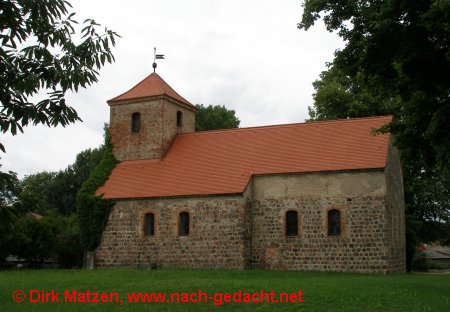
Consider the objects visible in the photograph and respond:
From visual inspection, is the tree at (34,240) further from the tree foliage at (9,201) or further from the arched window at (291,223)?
the tree foliage at (9,201)

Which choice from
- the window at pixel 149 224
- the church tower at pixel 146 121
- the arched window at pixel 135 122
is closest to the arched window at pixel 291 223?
the window at pixel 149 224

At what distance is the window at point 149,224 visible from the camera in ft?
93.7

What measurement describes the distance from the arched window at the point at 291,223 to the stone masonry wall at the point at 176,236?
2.20 metres

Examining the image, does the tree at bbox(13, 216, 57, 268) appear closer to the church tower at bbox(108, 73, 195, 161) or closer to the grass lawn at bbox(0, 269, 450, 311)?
the church tower at bbox(108, 73, 195, 161)

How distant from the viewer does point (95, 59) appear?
18.1 ft

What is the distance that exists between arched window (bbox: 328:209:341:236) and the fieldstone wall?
11065 mm

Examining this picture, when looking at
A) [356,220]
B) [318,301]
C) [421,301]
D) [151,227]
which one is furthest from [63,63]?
[151,227]

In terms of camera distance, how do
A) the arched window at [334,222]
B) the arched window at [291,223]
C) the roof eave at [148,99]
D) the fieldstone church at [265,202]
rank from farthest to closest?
the roof eave at [148,99], the arched window at [291,223], the arched window at [334,222], the fieldstone church at [265,202]

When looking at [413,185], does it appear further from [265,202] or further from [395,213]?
[265,202]

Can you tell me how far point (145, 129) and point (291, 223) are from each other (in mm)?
11193

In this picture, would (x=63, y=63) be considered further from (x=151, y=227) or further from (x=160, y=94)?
(x=160, y=94)

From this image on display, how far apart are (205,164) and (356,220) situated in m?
8.91

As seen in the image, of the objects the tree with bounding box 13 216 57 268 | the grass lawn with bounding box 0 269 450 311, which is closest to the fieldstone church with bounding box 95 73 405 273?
the tree with bounding box 13 216 57 268

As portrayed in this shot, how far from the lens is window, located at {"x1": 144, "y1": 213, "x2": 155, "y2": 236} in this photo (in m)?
28.6
